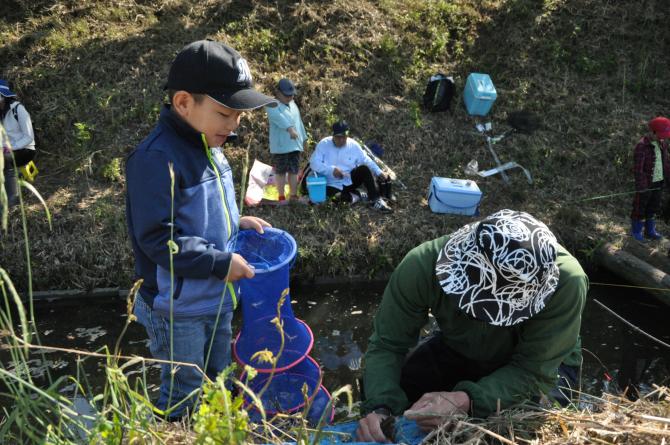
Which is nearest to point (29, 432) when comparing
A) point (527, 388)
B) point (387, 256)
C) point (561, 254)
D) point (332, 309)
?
point (527, 388)

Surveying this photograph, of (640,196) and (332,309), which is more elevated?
(640,196)

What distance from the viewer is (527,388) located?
2025 millimetres

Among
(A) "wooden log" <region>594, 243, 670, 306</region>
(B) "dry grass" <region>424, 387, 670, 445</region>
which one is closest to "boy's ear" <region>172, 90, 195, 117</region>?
(B) "dry grass" <region>424, 387, 670, 445</region>

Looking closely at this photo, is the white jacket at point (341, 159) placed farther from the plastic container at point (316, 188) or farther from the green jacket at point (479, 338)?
the green jacket at point (479, 338)

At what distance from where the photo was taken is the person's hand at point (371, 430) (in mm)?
1735

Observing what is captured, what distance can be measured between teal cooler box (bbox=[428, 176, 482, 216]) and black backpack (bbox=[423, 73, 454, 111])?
2028 millimetres

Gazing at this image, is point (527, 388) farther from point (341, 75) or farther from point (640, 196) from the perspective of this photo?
point (341, 75)

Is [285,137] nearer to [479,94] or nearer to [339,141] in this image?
[339,141]

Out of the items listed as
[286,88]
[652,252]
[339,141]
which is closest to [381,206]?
[339,141]

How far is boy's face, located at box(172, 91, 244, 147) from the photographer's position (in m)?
2.06

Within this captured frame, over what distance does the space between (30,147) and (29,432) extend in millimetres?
4989

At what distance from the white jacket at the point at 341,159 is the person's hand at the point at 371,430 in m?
4.25

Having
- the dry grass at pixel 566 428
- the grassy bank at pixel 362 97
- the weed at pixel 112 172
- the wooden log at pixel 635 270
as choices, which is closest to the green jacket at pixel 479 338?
the dry grass at pixel 566 428

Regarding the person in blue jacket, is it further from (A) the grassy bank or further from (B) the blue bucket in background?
(B) the blue bucket in background
